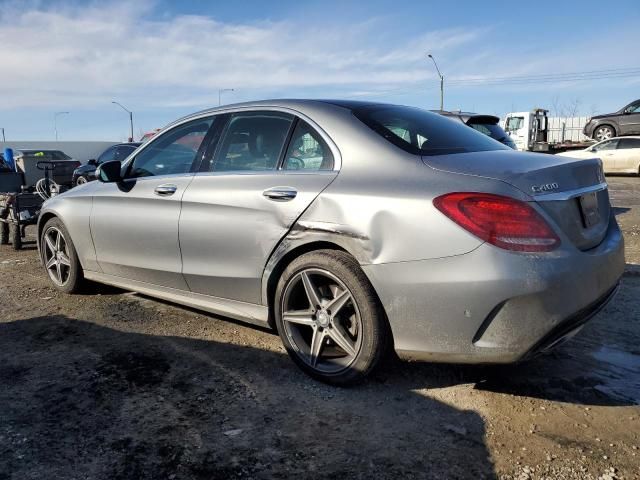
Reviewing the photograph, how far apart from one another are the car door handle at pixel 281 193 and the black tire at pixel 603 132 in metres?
22.0

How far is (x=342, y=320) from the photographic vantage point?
10.1ft

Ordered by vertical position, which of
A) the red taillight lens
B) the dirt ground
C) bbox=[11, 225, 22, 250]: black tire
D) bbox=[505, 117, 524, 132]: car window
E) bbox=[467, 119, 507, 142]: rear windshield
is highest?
bbox=[505, 117, 524, 132]: car window

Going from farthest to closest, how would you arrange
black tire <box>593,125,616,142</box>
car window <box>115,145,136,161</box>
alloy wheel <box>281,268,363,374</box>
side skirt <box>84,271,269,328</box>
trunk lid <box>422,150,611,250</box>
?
1. black tire <box>593,125,616,142</box>
2. car window <box>115,145,136,161</box>
3. side skirt <box>84,271,269,328</box>
4. alloy wheel <box>281,268,363,374</box>
5. trunk lid <box>422,150,611,250</box>

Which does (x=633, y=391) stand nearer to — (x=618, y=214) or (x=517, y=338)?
(x=517, y=338)

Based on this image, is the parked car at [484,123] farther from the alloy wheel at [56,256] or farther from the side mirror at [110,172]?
the alloy wheel at [56,256]

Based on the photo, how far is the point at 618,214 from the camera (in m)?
9.29

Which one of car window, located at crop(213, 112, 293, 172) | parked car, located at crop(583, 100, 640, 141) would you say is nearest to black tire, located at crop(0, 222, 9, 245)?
car window, located at crop(213, 112, 293, 172)

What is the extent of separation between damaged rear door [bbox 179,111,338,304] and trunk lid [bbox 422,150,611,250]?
74 cm

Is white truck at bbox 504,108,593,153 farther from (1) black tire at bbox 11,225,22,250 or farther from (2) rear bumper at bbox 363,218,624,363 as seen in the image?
(2) rear bumper at bbox 363,218,624,363

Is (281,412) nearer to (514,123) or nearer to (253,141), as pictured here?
(253,141)

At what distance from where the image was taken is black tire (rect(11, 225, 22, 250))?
7367mm

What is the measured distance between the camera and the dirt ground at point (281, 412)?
7.64 feet

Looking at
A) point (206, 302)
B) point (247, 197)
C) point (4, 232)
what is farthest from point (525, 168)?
point (4, 232)

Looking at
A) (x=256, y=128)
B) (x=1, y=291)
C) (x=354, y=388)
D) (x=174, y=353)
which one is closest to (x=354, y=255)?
(x=354, y=388)
